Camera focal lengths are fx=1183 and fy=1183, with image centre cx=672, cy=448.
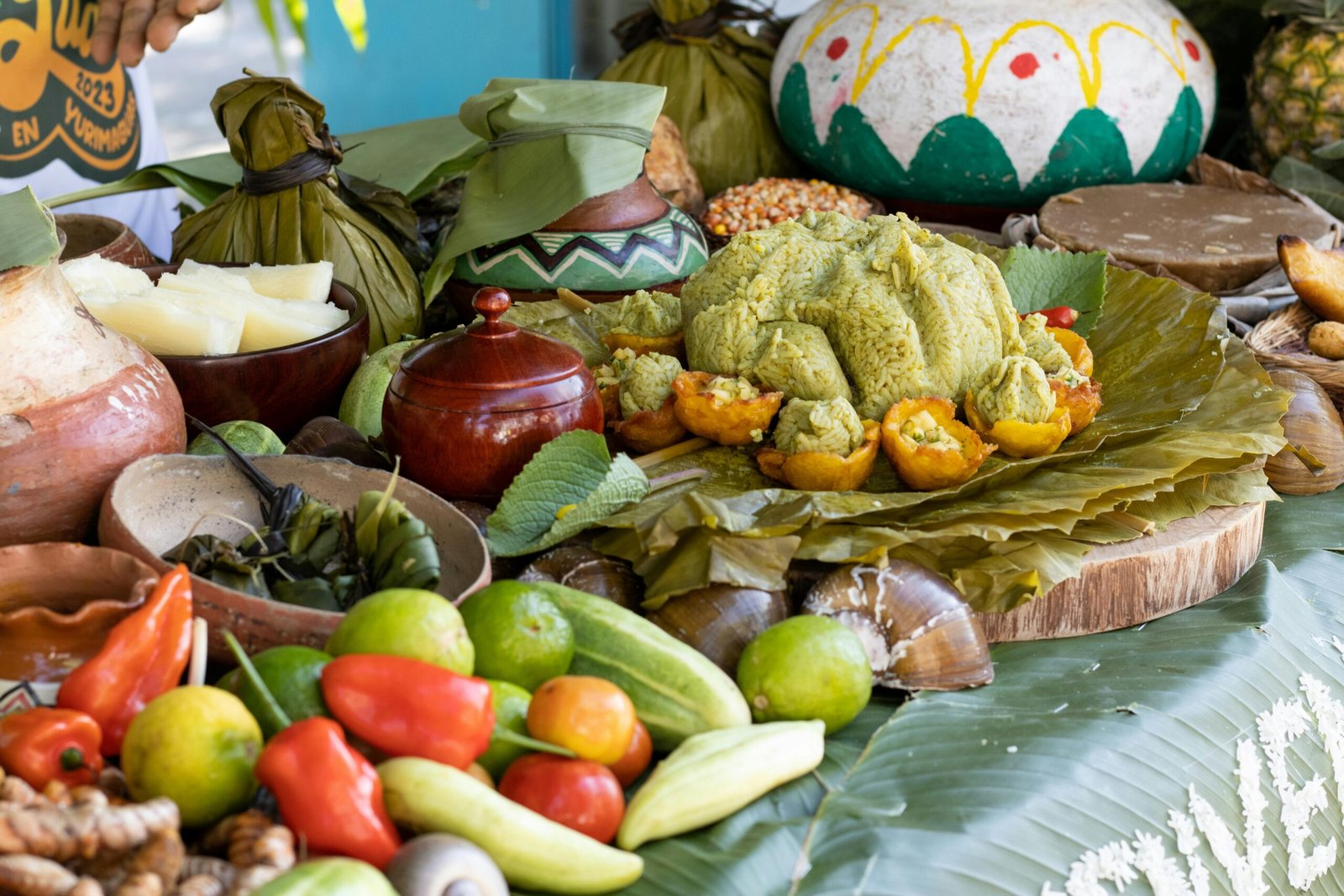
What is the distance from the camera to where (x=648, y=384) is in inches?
65.4

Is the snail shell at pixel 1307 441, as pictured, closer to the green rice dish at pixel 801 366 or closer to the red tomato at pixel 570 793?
the green rice dish at pixel 801 366

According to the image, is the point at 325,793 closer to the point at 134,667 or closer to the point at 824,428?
the point at 134,667

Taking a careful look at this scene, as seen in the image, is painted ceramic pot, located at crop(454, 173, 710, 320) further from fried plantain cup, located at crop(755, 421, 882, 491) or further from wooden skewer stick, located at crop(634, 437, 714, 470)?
fried plantain cup, located at crop(755, 421, 882, 491)

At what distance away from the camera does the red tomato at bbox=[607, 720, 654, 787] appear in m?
1.10

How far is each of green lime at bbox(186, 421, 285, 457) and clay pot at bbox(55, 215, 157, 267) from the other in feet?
1.81

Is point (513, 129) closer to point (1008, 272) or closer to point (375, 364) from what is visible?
point (375, 364)

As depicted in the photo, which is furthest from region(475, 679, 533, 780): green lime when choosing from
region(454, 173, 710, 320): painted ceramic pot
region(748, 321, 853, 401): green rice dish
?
region(454, 173, 710, 320): painted ceramic pot

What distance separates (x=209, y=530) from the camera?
1.37m

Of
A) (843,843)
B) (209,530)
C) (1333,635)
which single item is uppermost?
(209,530)

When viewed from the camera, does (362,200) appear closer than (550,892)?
No

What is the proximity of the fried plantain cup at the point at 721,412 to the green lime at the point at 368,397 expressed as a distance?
42 centimetres

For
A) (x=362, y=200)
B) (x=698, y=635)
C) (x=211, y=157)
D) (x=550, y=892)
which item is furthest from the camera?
(x=211, y=157)

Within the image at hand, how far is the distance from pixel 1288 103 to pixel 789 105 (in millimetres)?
1323

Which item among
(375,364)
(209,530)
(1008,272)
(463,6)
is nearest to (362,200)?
(375,364)
